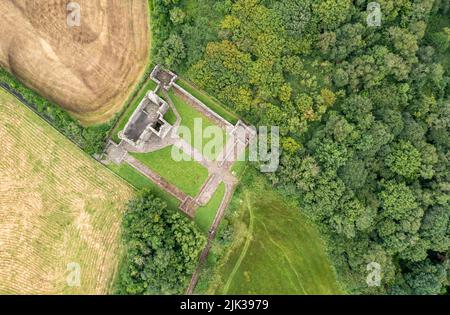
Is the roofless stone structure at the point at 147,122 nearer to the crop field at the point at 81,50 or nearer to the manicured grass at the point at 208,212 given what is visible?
the crop field at the point at 81,50

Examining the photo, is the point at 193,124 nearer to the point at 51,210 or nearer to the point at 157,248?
the point at 157,248

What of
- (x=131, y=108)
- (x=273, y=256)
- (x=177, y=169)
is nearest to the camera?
(x=273, y=256)

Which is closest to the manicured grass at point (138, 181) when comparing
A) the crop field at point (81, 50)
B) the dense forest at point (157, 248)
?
the dense forest at point (157, 248)

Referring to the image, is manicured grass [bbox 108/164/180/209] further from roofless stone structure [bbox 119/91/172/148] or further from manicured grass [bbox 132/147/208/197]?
roofless stone structure [bbox 119/91/172/148]

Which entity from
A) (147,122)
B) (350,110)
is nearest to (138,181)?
(147,122)

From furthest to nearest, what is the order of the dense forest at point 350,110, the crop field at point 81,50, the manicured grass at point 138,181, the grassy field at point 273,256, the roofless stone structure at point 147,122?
1. the crop field at point 81,50
2. the manicured grass at point 138,181
3. the grassy field at point 273,256
4. the roofless stone structure at point 147,122
5. the dense forest at point 350,110

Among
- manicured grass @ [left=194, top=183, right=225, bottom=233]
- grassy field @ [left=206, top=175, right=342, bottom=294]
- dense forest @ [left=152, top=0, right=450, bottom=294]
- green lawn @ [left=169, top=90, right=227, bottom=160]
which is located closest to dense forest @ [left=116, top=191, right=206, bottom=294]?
manicured grass @ [left=194, top=183, right=225, bottom=233]
